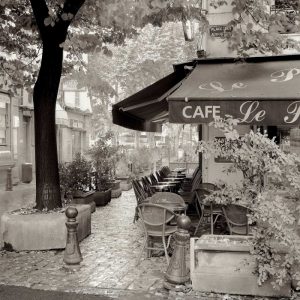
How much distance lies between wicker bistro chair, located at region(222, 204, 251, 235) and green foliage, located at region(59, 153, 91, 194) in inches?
A: 230

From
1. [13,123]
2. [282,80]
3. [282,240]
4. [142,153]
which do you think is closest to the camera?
[282,240]

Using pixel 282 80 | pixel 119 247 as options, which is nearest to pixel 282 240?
pixel 282 80

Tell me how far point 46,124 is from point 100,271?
3243 millimetres

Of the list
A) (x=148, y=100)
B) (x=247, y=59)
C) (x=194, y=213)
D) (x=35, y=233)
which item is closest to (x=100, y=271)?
(x=35, y=233)

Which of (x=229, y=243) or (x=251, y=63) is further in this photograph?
(x=251, y=63)

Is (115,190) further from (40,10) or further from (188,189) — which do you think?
(40,10)

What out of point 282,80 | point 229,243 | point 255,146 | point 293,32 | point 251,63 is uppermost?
point 293,32

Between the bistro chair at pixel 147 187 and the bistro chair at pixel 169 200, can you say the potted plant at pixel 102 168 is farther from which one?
the bistro chair at pixel 169 200

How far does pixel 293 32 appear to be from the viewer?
9.30 metres

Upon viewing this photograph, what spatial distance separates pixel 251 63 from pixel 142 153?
16.4m

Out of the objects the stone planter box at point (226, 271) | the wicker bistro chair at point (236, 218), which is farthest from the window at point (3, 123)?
the stone planter box at point (226, 271)

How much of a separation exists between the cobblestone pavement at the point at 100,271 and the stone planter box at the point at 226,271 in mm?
117

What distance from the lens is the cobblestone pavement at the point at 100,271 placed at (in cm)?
554

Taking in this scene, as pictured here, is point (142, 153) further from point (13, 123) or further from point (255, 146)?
point (255, 146)
